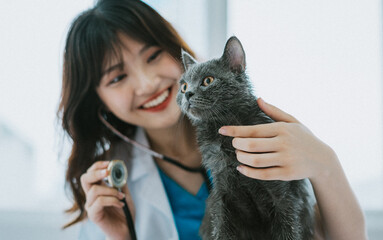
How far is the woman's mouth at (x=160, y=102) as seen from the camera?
971 millimetres

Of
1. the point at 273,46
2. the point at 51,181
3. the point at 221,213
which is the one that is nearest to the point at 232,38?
the point at 221,213

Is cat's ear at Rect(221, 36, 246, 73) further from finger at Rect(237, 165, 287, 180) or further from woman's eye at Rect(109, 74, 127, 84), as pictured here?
woman's eye at Rect(109, 74, 127, 84)

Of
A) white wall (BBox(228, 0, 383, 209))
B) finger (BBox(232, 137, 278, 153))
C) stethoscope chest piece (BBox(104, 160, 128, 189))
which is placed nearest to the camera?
finger (BBox(232, 137, 278, 153))

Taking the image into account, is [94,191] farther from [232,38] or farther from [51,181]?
[51,181]

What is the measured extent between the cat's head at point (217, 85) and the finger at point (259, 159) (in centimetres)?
10

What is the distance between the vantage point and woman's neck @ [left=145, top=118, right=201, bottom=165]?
1.12m

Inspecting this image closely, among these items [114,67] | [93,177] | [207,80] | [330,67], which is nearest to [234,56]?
[207,80]

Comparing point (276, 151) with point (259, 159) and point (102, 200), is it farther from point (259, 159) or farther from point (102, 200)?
point (102, 200)

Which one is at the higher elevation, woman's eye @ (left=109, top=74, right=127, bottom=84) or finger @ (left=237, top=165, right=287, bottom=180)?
woman's eye @ (left=109, top=74, right=127, bottom=84)

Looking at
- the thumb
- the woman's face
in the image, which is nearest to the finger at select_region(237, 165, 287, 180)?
the thumb

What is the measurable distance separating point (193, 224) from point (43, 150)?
0.91m

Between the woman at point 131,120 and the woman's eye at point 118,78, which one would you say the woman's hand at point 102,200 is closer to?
the woman at point 131,120

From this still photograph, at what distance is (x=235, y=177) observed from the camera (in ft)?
2.01

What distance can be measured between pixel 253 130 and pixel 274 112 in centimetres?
8
